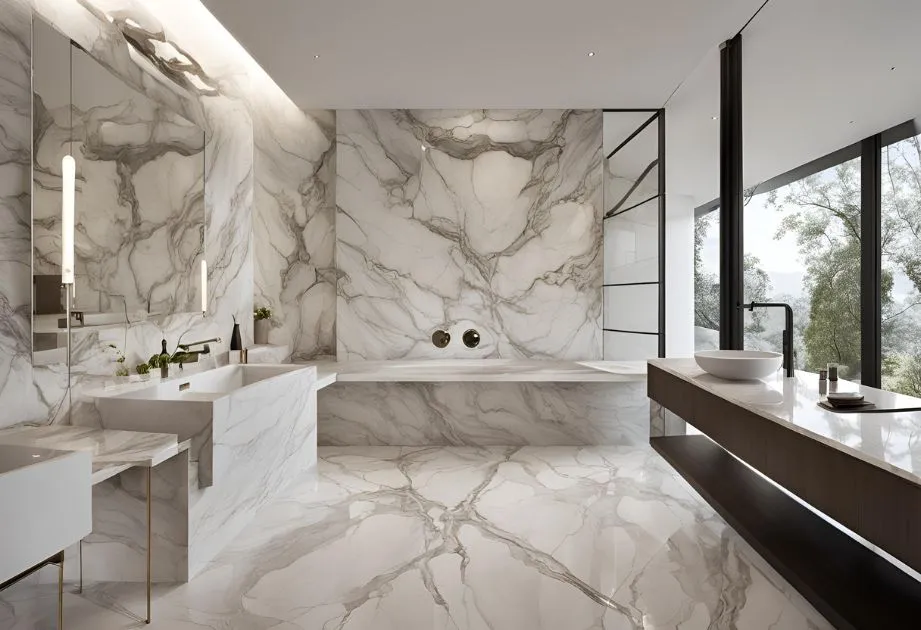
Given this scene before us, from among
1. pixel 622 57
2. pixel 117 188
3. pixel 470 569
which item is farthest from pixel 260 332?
pixel 622 57

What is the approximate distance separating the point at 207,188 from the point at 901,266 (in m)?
3.26

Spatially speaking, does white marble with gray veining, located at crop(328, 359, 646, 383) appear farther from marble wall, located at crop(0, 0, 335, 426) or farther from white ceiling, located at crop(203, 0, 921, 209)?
white ceiling, located at crop(203, 0, 921, 209)

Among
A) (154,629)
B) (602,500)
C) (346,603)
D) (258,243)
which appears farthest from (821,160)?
(258,243)

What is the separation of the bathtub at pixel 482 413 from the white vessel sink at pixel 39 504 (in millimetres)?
2482

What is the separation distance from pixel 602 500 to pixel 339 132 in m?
3.24

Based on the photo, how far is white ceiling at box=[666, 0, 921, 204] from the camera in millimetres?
1871

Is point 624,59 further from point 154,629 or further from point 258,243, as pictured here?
point 154,629

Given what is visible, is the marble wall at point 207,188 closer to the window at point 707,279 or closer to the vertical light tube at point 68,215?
the vertical light tube at point 68,215

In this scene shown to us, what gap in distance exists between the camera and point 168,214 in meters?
2.71

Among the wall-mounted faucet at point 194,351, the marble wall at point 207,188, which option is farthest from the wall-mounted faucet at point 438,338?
the wall-mounted faucet at point 194,351

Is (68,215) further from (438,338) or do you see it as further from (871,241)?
(871,241)

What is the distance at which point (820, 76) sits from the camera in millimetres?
2482

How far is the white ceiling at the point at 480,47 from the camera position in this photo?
2682 mm

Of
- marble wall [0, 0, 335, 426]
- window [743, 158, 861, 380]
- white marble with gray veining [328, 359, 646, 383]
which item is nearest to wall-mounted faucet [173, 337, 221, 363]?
marble wall [0, 0, 335, 426]
